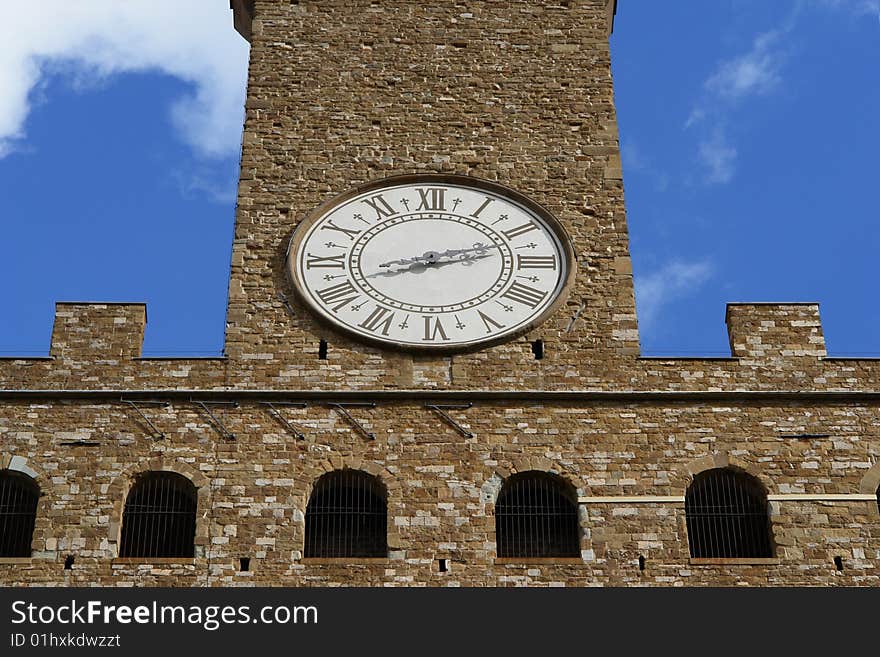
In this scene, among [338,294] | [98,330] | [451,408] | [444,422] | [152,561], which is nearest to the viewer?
[152,561]

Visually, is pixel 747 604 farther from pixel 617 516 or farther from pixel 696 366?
pixel 696 366

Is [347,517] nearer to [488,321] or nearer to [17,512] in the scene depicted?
[488,321]

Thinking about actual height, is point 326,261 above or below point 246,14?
below

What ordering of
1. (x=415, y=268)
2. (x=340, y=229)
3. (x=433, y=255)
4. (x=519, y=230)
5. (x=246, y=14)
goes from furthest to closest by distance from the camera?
(x=246, y=14) → (x=519, y=230) → (x=340, y=229) → (x=433, y=255) → (x=415, y=268)

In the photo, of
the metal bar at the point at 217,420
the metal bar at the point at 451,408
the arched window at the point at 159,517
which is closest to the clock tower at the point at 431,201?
the metal bar at the point at 451,408

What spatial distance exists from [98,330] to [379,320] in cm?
327

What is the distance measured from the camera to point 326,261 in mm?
21828

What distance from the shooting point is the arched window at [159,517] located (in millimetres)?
19406

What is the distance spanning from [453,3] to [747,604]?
10663mm

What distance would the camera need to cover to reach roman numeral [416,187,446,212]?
22422 millimetres

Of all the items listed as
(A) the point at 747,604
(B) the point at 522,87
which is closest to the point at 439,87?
(B) the point at 522,87

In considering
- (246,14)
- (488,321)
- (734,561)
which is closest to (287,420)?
(488,321)

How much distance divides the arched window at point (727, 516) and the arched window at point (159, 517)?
5.41m

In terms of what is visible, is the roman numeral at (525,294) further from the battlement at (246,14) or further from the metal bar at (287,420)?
the battlement at (246,14)
